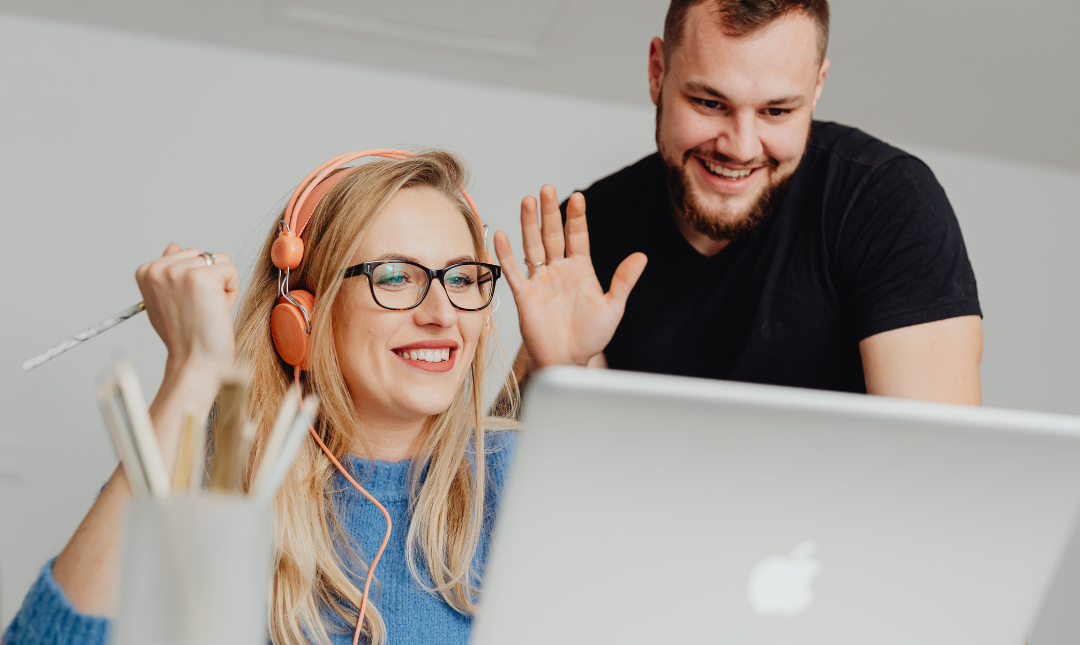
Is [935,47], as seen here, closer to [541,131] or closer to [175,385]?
[541,131]

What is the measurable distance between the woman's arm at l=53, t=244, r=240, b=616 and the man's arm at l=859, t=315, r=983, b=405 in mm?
1110

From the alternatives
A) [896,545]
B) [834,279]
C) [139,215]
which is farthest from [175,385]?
[139,215]

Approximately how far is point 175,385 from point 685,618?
1.82ft

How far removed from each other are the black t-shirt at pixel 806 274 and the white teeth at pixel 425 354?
1.82ft

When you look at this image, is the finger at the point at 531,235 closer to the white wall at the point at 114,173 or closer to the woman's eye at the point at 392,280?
the woman's eye at the point at 392,280

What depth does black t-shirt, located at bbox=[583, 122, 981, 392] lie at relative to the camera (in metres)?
1.53

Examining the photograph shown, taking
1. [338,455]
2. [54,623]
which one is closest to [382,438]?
[338,455]

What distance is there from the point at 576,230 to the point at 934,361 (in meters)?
0.66

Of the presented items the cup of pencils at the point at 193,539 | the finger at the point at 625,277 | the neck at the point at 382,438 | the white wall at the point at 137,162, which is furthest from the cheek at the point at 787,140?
the white wall at the point at 137,162

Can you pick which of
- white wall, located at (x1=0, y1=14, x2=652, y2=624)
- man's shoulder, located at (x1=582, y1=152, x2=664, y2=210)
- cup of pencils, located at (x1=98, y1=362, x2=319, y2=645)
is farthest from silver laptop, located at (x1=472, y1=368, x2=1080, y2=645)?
white wall, located at (x1=0, y1=14, x2=652, y2=624)

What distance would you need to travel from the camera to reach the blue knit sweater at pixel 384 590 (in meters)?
0.82

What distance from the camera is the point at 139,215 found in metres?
3.04

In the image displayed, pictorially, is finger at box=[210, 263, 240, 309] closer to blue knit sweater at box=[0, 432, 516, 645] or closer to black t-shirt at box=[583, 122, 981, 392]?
blue knit sweater at box=[0, 432, 516, 645]

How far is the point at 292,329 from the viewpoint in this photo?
1.25 meters
